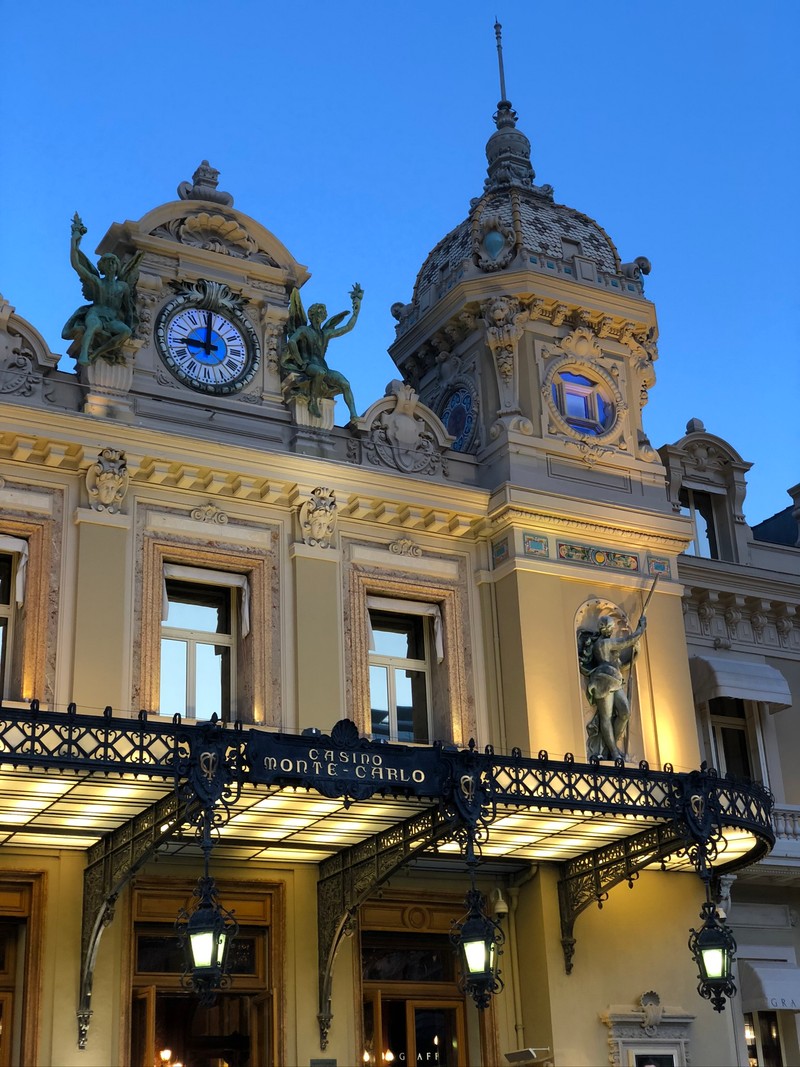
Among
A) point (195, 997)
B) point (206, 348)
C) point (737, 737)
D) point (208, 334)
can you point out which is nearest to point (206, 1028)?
point (195, 997)

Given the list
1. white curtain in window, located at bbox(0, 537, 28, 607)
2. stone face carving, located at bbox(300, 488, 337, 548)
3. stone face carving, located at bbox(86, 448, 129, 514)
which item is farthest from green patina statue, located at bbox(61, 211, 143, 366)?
stone face carving, located at bbox(300, 488, 337, 548)

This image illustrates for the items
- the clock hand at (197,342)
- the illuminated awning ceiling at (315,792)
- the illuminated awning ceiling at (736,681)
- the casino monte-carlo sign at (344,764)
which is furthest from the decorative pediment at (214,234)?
the illuminated awning ceiling at (736,681)

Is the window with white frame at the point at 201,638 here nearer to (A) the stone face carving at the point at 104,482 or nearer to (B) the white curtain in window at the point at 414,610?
(A) the stone face carving at the point at 104,482

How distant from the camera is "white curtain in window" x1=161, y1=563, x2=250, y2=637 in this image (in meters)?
20.7

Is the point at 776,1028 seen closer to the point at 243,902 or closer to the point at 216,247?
→ the point at 243,902

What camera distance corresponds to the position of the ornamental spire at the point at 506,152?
28.2m

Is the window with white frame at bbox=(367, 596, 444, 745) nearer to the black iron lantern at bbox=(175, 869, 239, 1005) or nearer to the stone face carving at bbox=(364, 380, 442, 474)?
the stone face carving at bbox=(364, 380, 442, 474)

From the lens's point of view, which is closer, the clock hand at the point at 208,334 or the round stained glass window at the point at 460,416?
the clock hand at the point at 208,334

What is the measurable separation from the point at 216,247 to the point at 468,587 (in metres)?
6.40

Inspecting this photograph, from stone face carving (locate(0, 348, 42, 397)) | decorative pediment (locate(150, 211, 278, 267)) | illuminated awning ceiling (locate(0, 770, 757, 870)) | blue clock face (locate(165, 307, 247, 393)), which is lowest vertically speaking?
illuminated awning ceiling (locate(0, 770, 757, 870))

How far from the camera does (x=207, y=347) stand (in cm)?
2228

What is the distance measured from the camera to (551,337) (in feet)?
81.1

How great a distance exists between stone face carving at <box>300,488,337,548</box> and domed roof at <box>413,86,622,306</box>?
18.4 ft

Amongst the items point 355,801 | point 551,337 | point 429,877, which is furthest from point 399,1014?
point 551,337
